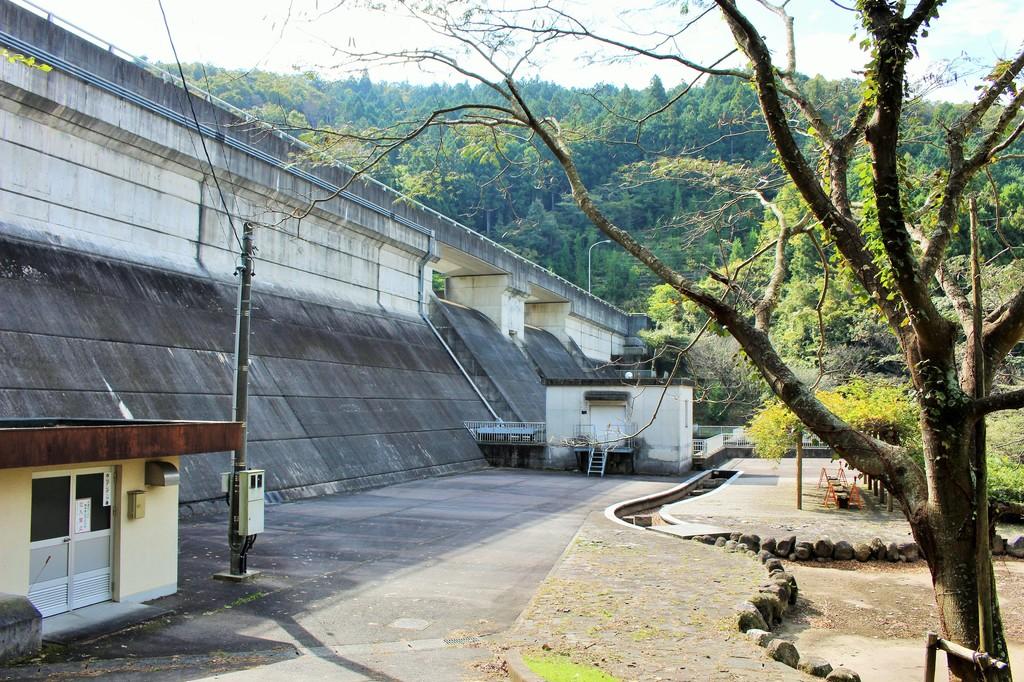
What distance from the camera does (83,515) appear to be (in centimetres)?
878

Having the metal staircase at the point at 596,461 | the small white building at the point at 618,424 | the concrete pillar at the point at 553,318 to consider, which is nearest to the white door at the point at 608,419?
the small white building at the point at 618,424

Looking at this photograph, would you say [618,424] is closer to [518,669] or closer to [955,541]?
[518,669]

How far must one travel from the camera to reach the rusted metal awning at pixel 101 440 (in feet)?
24.4

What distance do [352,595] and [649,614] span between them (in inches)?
145

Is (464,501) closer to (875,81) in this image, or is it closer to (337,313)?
(337,313)

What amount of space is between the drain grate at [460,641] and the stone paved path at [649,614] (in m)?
0.37

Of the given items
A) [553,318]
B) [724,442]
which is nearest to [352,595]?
[724,442]

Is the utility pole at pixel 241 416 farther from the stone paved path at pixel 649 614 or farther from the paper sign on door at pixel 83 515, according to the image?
the stone paved path at pixel 649 614

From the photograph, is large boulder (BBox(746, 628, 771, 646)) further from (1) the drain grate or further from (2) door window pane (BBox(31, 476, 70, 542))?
(2) door window pane (BBox(31, 476, 70, 542))

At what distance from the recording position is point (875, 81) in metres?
5.96

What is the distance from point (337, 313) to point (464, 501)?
1072cm

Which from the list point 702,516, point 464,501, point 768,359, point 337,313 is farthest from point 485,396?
point 768,359

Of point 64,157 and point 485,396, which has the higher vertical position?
point 64,157

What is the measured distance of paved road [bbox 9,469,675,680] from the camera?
7.36m
